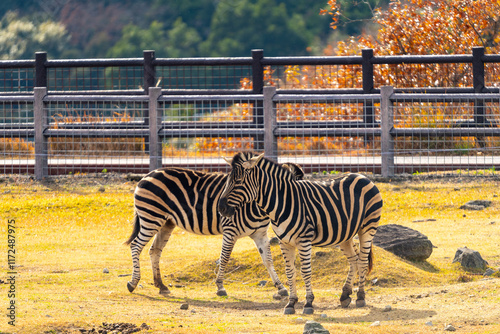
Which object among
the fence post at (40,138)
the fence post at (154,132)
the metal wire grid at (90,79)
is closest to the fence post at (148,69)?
the metal wire grid at (90,79)

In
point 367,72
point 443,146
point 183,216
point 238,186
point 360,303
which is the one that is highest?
point 367,72

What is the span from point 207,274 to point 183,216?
1.03m

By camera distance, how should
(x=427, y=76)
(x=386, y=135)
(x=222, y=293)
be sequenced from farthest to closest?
(x=427, y=76) → (x=386, y=135) → (x=222, y=293)

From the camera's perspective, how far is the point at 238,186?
8.66m

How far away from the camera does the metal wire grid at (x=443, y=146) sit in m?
16.0

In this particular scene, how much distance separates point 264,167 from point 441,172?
322 inches

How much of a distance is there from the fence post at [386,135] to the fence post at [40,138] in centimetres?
645

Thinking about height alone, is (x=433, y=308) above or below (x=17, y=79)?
below

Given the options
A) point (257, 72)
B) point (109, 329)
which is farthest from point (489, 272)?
point (257, 72)

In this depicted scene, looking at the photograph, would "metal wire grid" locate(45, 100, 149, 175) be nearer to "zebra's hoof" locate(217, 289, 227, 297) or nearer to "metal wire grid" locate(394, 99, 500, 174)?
"metal wire grid" locate(394, 99, 500, 174)

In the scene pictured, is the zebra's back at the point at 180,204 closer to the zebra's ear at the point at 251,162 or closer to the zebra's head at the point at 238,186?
the zebra's head at the point at 238,186

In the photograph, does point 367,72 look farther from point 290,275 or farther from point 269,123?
point 290,275

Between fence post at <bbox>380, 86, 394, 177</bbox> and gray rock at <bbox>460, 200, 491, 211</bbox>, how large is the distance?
76.3 inches

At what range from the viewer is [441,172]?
16.3 meters
